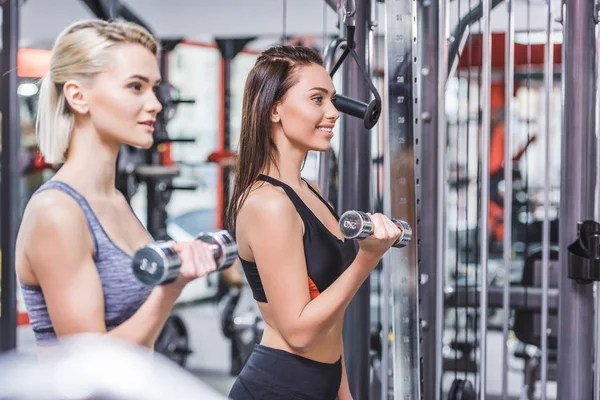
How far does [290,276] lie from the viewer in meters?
1.58

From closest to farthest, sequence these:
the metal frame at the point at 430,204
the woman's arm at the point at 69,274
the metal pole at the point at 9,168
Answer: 1. the woman's arm at the point at 69,274
2. the metal pole at the point at 9,168
3. the metal frame at the point at 430,204

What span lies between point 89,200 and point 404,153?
2.57ft

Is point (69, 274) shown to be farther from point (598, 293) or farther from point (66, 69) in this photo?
point (598, 293)

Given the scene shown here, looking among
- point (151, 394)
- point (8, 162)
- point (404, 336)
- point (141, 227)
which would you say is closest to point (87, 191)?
point (141, 227)

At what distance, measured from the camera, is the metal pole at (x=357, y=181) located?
2279mm

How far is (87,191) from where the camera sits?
1.29 metres

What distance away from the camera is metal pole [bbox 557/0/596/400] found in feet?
7.64

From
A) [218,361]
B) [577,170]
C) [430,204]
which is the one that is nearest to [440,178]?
[430,204]

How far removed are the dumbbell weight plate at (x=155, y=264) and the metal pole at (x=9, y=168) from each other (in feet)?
5.84

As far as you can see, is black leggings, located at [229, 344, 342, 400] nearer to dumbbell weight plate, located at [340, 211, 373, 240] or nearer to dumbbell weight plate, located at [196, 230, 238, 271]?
dumbbell weight plate, located at [340, 211, 373, 240]

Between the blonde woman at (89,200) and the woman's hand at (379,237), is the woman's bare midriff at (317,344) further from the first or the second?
the blonde woman at (89,200)

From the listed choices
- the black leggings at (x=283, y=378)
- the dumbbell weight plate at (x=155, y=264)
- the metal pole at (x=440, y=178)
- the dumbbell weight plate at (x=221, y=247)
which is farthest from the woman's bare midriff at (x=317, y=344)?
the metal pole at (x=440, y=178)

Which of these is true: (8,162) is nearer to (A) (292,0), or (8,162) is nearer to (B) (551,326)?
(A) (292,0)

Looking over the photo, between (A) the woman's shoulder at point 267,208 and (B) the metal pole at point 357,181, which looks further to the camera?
(B) the metal pole at point 357,181
